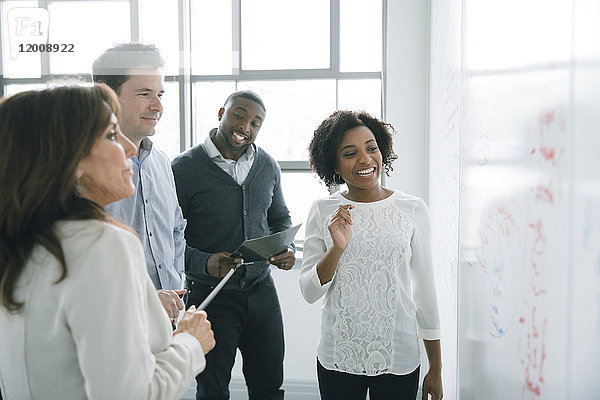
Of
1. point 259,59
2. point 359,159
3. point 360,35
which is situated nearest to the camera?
point 359,159

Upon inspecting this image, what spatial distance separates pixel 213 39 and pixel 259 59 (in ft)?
1.06

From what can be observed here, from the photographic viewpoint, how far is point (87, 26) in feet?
11.9

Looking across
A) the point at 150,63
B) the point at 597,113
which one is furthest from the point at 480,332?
the point at 150,63

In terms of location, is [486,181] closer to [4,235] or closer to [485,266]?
[485,266]

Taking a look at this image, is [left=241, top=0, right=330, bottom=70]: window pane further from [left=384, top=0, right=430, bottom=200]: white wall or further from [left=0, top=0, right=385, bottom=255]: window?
[left=384, top=0, right=430, bottom=200]: white wall

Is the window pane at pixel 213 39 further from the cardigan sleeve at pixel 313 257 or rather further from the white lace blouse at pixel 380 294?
the white lace blouse at pixel 380 294

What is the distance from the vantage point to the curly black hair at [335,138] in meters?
1.69

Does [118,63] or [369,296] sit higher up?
[118,63]

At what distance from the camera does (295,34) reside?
3508mm

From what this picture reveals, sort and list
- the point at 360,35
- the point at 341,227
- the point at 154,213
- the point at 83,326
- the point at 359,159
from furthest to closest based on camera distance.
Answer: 1. the point at 360,35
2. the point at 154,213
3. the point at 359,159
4. the point at 341,227
5. the point at 83,326

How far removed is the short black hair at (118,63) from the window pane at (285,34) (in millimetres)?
1837

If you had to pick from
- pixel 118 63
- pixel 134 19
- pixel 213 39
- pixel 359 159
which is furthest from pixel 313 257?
pixel 134 19

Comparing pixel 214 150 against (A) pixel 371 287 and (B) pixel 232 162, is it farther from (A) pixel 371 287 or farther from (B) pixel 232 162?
(A) pixel 371 287

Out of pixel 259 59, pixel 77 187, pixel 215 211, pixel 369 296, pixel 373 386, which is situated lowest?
pixel 373 386
